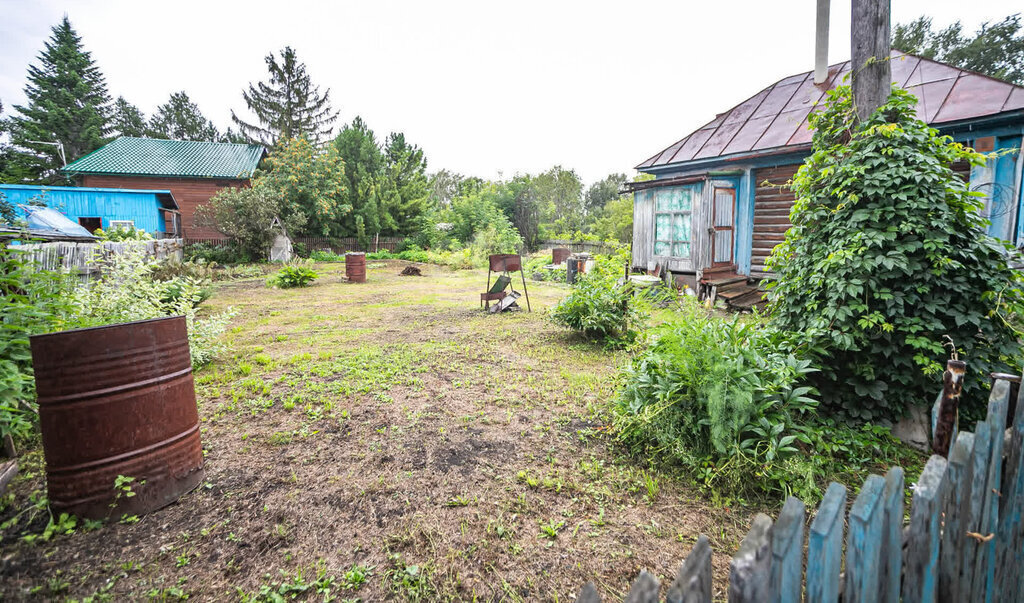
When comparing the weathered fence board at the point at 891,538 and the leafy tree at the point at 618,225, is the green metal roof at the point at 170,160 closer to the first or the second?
the leafy tree at the point at 618,225

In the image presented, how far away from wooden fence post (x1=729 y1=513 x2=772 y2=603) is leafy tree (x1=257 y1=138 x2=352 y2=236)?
77.5 feet

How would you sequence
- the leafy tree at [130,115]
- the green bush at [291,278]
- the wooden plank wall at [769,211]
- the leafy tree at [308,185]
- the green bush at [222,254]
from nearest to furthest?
the wooden plank wall at [769,211], the green bush at [291,278], the green bush at [222,254], the leafy tree at [308,185], the leafy tree at [130,115]

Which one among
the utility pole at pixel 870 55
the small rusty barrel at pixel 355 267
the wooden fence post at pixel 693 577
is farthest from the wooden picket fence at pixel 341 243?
the wooden fence post at pixel 693 577

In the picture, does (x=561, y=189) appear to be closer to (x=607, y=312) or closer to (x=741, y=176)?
(x=741, y=176)

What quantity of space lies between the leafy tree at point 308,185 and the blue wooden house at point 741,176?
58.7ft

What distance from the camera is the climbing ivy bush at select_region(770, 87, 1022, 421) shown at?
9.18 feet

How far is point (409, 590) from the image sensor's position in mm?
1933

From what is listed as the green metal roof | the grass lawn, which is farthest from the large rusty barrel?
the green metal roof

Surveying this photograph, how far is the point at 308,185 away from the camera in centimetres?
2317

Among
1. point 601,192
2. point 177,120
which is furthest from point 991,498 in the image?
point 177,120

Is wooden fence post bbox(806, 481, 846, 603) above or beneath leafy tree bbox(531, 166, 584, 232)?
beneath

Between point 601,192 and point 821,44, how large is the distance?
1587 inches

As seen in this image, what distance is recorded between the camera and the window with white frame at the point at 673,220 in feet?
32.6

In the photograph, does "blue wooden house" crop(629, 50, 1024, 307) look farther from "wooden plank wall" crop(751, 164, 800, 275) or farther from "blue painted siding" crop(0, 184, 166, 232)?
"blue painted siding" crop(0, 184, 166, 232)
